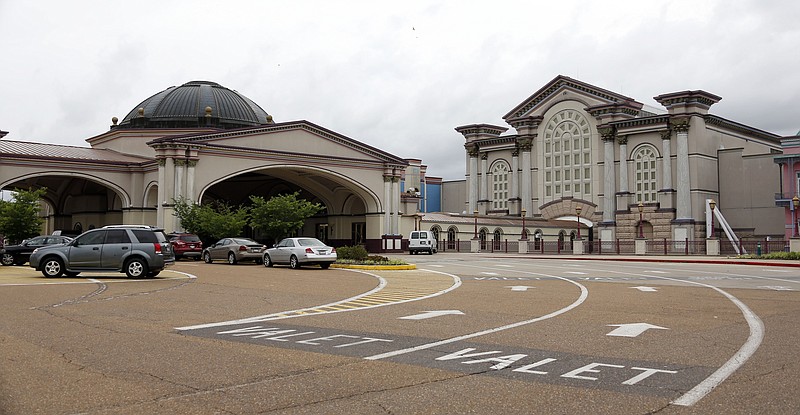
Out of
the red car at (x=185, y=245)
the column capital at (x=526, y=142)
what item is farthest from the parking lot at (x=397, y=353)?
the column capital at (x=526, y=142)

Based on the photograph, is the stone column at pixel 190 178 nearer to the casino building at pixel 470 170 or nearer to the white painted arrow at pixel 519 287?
the casino building at pixel 470 170

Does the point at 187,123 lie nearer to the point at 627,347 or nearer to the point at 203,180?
the point at 203,180

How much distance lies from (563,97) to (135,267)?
62.5 metres

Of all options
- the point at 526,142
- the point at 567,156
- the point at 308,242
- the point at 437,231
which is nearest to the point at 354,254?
the point at 308,242

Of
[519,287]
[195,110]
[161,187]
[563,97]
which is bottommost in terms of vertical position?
[519,287]

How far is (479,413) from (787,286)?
57.3 feet

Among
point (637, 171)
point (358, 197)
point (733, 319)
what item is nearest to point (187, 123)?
point (358, 197)

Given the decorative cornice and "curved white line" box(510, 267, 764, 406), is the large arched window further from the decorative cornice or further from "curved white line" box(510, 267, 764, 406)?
"curved white line" box(510, 267, 764, 406)

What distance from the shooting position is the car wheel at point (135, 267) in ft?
74.9

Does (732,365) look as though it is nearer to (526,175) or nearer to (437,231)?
(437,231)

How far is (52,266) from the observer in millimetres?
22672

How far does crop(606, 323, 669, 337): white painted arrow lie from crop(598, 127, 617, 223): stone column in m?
63.2

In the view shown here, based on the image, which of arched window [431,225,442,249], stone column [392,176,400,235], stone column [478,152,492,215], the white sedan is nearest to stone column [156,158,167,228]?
stone column [392,176,400,235]

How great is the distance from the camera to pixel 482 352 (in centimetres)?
895
